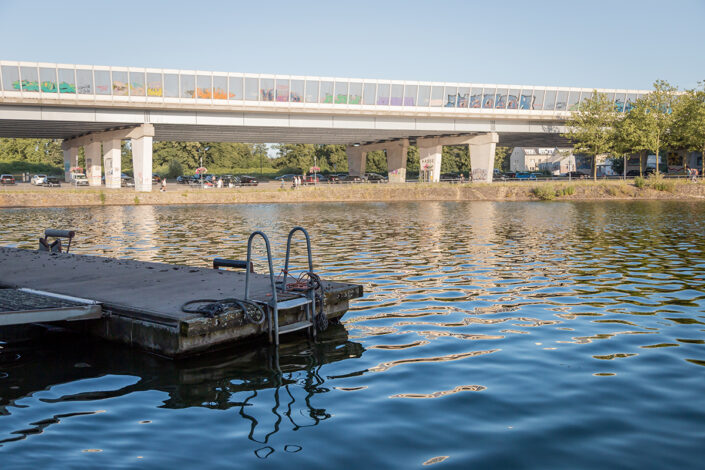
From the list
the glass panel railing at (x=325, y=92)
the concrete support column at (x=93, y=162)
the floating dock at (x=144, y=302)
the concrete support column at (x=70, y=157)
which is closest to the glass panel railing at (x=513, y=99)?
the glass panel railing at (x=325, y=92)

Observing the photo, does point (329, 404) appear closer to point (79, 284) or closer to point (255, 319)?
point (255, 319)

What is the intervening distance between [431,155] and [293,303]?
69.4 meters

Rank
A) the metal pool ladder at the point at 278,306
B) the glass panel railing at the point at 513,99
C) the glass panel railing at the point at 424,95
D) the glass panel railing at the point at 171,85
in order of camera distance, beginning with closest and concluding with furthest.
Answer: the metal pool ladder at the point at 278,306 < the glass panel railing at the point at 171,85 < the glass panel railing at the point at 424,95 < the glass panel railing at the point at 513,99

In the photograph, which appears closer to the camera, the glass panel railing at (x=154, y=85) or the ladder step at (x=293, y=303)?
the ladder step at (x=293, y=303)

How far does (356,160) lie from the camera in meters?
93.5

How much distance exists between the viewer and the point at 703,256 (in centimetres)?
2052

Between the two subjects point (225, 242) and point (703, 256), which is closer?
point (703, 256)

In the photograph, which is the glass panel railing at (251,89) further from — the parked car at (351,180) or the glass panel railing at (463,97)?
the parked car at (351,180)

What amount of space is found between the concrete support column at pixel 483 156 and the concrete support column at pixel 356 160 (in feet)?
69.7

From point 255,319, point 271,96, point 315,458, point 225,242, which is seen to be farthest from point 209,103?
point 315,458

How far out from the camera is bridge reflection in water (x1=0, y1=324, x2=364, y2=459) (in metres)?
6.95

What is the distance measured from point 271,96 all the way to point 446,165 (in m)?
74.4

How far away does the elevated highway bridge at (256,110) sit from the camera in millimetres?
56281

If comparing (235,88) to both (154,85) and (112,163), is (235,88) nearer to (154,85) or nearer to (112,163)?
(154,85)
